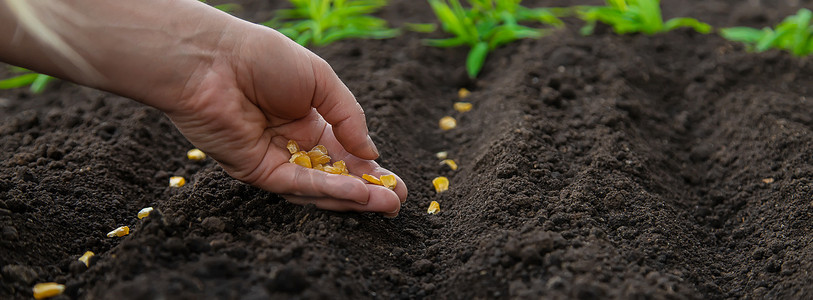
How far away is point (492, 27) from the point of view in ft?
11.5

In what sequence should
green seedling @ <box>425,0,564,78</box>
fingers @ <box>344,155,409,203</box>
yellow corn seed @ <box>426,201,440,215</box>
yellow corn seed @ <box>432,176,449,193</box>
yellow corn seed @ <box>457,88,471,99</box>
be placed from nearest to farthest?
fingers @ <box>344,155,409,203</box>, yellow corn seed @ <box>426,201,440,215</box>, yellow corn seed @ <box>432,176,449,193</box>, yellow corn seed @ <box>457,88,471,99</box>, green seedling @ <box>425,0,564,78</box>

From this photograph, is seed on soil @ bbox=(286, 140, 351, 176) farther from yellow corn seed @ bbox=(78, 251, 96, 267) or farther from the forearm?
yellow corn seed @ bbox=(78, 251, 96, 267)

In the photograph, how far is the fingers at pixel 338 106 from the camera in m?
1.96

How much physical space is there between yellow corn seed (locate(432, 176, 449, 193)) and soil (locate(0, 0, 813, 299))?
30 millimetres

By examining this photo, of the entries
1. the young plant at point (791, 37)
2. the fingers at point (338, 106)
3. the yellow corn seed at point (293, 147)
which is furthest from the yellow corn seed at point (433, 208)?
the young plant at point (791, 37)

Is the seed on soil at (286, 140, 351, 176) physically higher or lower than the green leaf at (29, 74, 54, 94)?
higher

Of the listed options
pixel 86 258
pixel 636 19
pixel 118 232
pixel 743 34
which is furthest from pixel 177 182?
pixel 743 34

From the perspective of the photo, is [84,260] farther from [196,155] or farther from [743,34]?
[743,34]

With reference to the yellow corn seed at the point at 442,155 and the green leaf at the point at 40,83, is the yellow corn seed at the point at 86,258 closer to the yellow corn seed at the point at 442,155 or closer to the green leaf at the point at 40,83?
the yellow corn seed at the point at 442,155

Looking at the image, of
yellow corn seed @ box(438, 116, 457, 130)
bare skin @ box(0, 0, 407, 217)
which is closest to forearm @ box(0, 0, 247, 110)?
bare skin @ box(0, 0, 407, 217)

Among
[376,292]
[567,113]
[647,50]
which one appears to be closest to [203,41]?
[376,292]

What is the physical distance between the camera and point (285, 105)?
77.5 inches

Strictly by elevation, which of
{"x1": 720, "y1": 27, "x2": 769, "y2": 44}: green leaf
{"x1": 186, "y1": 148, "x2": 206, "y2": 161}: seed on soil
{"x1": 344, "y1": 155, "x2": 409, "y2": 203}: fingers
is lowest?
{"x1": 720, "y1": 27, "x2": 769, "y2": 44}: green leaf

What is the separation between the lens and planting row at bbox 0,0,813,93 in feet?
10.5
